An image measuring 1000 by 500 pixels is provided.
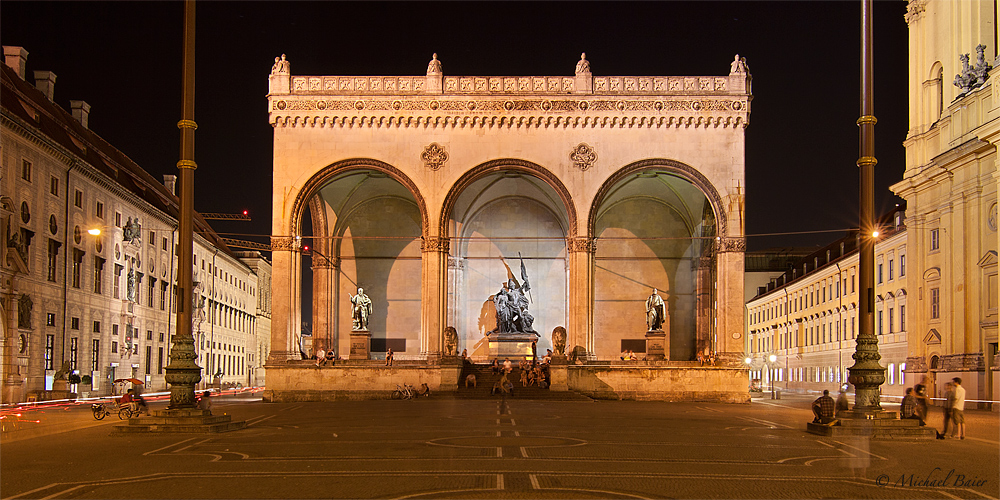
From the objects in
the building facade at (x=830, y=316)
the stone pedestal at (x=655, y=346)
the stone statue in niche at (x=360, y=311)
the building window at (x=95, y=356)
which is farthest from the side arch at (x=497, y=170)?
the building window at (x=95, y=356)

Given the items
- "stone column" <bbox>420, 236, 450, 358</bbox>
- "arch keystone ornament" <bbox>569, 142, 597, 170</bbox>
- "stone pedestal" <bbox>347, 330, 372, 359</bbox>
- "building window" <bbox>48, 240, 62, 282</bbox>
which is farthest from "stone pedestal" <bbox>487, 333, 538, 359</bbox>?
"building window" <bbox>48, 240, 62, 282</bbox>

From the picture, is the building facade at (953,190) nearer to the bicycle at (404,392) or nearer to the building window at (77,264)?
the bicycle at (404,392)

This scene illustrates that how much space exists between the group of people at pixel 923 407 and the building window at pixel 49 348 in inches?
1247

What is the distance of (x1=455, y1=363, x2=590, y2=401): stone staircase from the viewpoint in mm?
36303

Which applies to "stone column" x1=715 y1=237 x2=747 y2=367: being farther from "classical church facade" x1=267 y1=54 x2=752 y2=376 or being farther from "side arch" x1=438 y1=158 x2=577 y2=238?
"side arch" x1=438 y1=158 x2=577 y2=238

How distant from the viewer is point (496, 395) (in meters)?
36.1

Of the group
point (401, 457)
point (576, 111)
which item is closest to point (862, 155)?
point (401, 457)

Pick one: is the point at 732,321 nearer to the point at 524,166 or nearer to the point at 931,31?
the point at 524,166

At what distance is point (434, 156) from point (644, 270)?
14.2 m

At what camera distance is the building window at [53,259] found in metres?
39.0

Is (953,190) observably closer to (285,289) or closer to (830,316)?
(830,316)

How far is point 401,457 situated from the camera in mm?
14664

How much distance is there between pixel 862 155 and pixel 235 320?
6381cm

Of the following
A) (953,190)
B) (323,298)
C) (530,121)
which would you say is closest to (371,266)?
(323,298)
